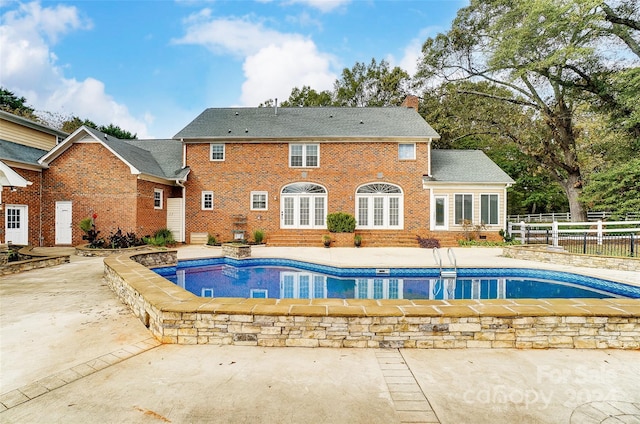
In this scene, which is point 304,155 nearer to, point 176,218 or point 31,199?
point 176,218

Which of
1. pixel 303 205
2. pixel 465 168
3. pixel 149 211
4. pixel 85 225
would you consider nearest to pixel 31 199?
pixel 85 225

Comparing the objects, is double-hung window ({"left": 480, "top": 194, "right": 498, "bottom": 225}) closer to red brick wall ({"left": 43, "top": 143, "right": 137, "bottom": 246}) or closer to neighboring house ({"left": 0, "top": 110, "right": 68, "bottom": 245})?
red brick wall ({"left": 43, "top": 143, "right": 137, "bottom": 246})

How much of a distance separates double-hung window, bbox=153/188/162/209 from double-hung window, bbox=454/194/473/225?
1622 cm

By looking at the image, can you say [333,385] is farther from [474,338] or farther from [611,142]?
[611,142]

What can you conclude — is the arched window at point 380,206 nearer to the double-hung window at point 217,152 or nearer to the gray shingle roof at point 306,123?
the gray shingle roof at point 306,123

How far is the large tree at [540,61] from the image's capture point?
16.3 m

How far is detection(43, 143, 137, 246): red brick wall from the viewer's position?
13547mm

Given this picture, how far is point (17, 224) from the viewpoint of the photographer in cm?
1262

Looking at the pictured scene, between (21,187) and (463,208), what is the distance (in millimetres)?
21217

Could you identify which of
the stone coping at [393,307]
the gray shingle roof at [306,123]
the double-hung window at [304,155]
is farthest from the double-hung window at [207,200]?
the stone coping at [393,307]

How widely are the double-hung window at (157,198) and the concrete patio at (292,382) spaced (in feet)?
38.1

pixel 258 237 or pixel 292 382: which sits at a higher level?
pixel 258 237

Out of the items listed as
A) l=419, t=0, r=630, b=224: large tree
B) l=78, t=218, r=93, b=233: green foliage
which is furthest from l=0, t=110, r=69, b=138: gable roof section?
l=419, t=0, r=630, b=224: large tree

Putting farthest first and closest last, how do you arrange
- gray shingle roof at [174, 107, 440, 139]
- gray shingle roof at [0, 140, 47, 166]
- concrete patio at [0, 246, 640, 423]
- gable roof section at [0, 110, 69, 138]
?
gray shingle roof at [174, 107, 440, 139], gable roof section at [0, 110, 69, 138], gray shingle roof at [0, 140, 47, 166], concrete patio at [0, 246, 640, 423]
